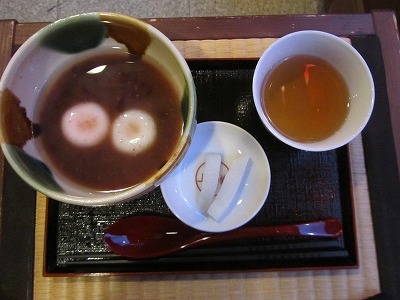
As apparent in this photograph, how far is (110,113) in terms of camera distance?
0.84 meters

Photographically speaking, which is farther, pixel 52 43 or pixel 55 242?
pixel 55 242

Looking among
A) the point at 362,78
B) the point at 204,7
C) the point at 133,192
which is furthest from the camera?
the point at 204,7

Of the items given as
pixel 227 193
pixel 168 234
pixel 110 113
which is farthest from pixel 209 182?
pixel 110 113

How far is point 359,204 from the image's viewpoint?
1.01m

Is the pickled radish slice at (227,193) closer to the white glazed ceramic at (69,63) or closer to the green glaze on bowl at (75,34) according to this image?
the white glazed ceramic at (69,63)

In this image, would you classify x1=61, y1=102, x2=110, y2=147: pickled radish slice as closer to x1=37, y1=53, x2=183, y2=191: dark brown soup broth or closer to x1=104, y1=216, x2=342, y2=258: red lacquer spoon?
x1=37, y1=53, x2=183, y2=191: dark brown soup broth

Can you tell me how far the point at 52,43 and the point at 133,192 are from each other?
13.2 inches

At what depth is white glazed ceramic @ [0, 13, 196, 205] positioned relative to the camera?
0.75m

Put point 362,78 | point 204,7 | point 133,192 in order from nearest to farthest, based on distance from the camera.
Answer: point 133,192 < point 362,78 < point 204,7

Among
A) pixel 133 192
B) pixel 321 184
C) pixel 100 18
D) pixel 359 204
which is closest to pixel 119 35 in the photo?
pixel 100 18

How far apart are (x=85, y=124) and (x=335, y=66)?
1.98 feet

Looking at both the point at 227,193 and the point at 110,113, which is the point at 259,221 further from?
the point at 110,113

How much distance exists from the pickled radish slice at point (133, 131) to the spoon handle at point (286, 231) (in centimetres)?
27

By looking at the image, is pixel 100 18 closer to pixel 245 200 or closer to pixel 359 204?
pixel 245 200
